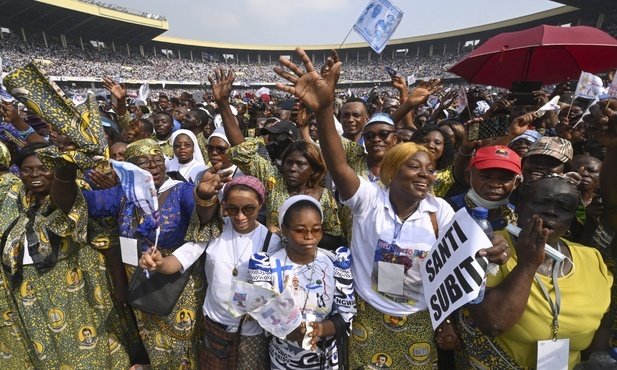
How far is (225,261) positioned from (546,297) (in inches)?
68.2

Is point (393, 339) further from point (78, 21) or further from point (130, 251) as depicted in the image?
point (78, 21)

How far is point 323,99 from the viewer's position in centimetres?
176

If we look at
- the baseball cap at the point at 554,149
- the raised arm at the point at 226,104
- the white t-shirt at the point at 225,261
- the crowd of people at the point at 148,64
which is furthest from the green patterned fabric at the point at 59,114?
the crowd of people at the point at 148,64

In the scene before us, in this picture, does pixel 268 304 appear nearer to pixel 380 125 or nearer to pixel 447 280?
pixel 447 280

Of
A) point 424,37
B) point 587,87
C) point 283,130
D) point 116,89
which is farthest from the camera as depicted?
point 424,37

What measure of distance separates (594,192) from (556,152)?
60cm

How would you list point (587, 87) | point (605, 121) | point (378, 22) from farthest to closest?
point (378, 22)
point (587, 87)
point (605, 121)

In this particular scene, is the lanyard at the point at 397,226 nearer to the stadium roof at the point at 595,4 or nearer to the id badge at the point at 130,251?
the id badge at the point at 130,251

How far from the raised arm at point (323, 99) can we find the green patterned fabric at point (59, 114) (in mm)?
1048

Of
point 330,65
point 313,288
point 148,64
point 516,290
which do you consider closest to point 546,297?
point 516,290

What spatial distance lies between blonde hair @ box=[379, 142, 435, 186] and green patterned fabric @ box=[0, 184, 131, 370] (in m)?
1.96

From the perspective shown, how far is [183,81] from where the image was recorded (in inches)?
1770

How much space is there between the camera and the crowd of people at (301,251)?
1616 millimetres

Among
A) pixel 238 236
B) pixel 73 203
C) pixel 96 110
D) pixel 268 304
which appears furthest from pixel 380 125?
pixel 73 203
